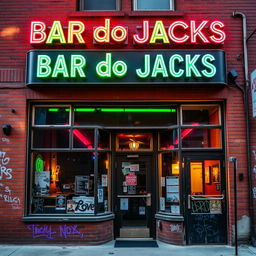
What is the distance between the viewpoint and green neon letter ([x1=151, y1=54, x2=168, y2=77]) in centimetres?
784

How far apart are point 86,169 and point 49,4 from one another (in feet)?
14.6

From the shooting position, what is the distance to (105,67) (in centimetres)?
791

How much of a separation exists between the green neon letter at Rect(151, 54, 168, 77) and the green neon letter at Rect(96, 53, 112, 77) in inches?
42.8

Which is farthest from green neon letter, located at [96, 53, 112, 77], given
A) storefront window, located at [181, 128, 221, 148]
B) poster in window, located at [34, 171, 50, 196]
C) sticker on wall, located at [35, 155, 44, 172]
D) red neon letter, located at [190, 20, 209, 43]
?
poster in window, located at [34, 171, 50, 196]

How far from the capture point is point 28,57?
314 inches

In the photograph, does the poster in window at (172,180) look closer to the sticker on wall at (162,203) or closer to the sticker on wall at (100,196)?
the sticker on wall at (162,203)

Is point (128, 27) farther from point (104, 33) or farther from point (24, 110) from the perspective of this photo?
point (24, 110)

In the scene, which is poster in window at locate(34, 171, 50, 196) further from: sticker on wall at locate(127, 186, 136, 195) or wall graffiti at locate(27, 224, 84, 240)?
sticker on wall at locate(127, 186, 136, 195)

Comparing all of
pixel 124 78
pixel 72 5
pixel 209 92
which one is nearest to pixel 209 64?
pixel 209 92

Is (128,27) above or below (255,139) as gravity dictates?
above

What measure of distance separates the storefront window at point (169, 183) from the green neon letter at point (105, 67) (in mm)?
2622

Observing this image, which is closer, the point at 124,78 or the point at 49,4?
the point at 124,78

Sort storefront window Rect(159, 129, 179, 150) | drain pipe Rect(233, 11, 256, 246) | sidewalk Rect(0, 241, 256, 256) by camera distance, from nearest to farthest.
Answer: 1. sidewalk Rect(0, 241, 256, 256)
2. drain pipe Rect(233, 11, 256, 246)
3. storefront window Rect(159, 129, 179, 150)

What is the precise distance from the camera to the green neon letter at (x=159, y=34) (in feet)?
26.4
